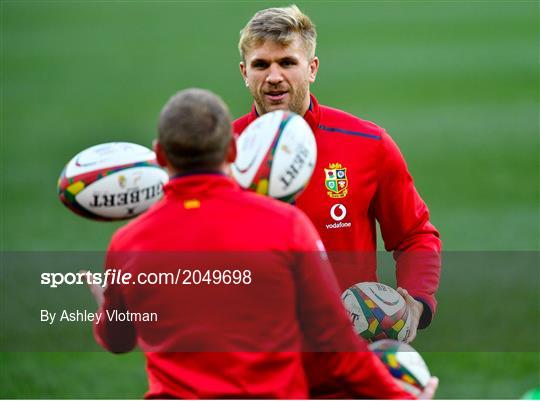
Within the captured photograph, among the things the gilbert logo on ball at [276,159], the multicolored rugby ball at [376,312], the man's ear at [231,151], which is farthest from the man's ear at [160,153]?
the multicolored rugby ball at [376,312]

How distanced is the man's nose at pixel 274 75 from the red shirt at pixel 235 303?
5.31 feet

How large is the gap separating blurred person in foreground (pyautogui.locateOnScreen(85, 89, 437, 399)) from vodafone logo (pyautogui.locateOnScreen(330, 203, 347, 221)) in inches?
61.6

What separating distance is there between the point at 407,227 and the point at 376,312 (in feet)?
2.00

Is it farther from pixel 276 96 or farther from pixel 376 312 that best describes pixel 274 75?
pixel 376 312

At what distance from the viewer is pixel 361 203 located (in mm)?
5594

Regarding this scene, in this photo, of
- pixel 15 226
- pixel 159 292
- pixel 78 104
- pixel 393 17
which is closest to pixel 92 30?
pixel 78 104

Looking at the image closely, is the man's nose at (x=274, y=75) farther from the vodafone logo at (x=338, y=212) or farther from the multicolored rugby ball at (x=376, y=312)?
the multicolored rugby ball at (x=376, y=312)

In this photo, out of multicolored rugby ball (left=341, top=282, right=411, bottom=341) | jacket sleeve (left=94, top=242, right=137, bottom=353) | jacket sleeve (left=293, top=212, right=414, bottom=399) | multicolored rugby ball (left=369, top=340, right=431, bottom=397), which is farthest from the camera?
multicolored rugby ball (left=341, top=282, right=411, bottom=341)

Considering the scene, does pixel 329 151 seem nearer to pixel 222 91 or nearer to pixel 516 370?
pixel 516 370

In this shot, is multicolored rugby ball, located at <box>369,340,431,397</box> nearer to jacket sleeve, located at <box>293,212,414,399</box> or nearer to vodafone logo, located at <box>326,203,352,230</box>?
jacket sleeve, located at <box>293,212,414,399</box>

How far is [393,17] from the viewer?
56.9 ft

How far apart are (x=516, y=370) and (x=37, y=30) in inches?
411

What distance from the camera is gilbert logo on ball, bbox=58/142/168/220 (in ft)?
15.5

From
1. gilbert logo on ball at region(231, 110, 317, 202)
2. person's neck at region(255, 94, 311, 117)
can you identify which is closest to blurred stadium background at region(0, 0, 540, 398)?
person's neck at region(255, 94, 311, 117)
